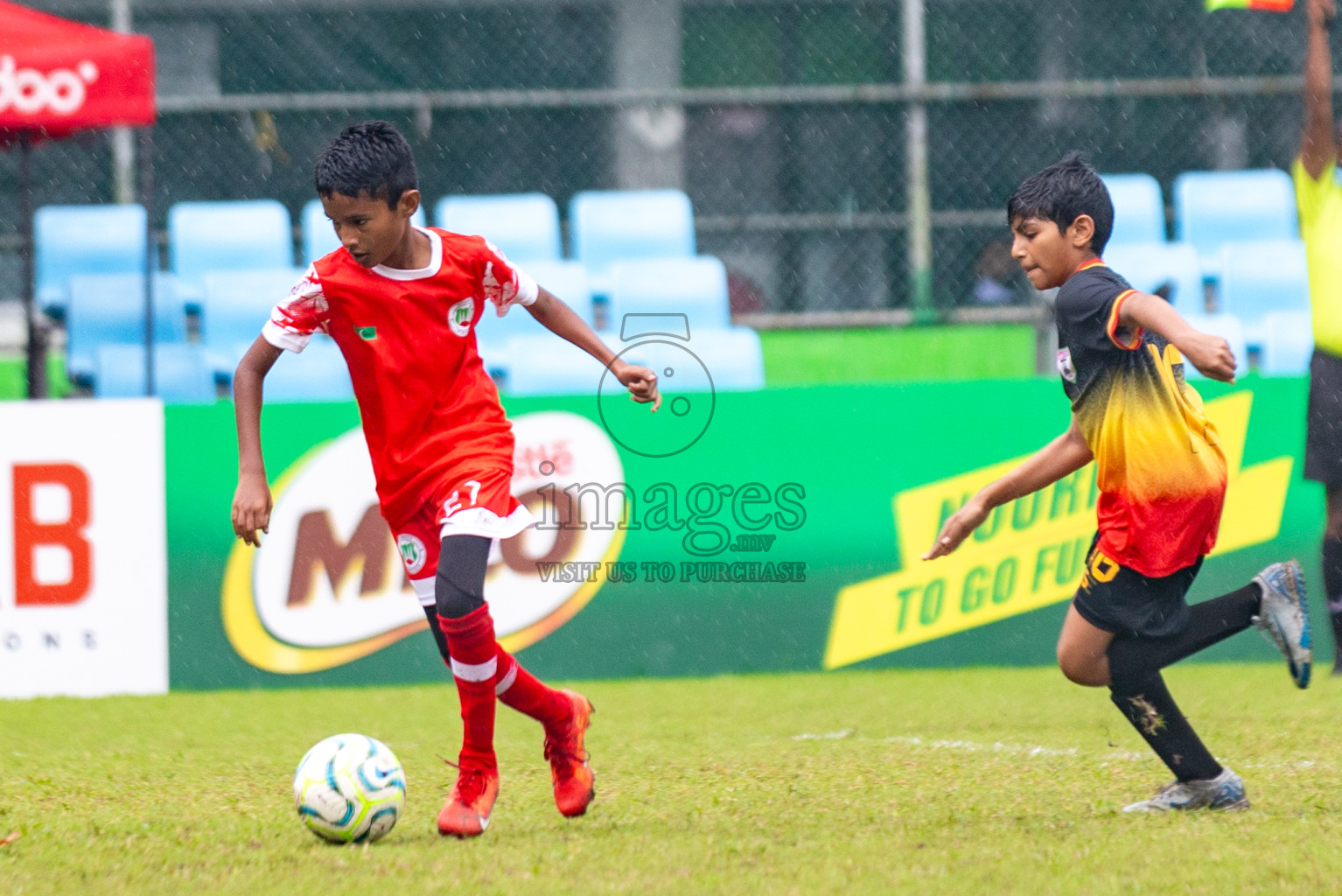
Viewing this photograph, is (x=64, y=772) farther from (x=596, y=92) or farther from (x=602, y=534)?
(x=596, y=92)

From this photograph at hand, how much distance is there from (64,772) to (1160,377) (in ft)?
11.5

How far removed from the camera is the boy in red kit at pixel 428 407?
3.79 metres

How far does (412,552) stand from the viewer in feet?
13.2

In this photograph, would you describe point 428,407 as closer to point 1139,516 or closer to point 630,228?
point 1139,516

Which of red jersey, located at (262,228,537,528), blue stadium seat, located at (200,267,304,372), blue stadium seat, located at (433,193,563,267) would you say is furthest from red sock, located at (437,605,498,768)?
blue stadium seat, located at (433,193,563,267)

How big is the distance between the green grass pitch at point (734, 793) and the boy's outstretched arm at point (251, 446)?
769 millimetres

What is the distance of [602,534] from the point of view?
6.76 m

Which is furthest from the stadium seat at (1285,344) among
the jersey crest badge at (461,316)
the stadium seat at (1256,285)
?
the jersey crest badge at (461,316)

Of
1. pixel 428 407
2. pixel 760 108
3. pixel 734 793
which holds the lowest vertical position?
pixel 734 793

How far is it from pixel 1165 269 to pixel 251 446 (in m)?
6.50

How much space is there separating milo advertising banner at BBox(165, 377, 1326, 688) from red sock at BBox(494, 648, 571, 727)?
8.52ft

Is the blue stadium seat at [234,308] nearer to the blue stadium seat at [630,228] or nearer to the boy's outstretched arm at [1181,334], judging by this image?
the blue stadium seat at [630,228]

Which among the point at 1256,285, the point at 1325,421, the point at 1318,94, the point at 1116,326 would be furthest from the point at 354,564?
the point at 1256,285

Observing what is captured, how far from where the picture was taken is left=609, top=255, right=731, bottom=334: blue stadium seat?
8.59m
